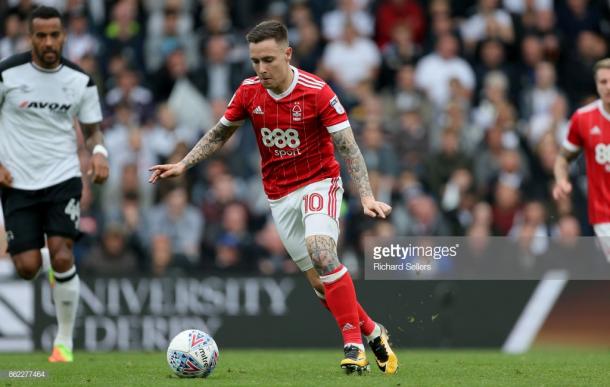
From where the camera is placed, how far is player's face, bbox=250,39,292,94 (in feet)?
30.9

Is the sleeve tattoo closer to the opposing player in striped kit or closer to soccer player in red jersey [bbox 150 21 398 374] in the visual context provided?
soccer player in red jersey [bbox 150 21 398 374]

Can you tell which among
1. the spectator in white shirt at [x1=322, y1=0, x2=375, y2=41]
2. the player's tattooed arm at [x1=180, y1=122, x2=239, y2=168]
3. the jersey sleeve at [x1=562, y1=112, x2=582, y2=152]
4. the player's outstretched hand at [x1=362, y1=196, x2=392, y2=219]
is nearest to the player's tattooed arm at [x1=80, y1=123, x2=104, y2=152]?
the player's tattooed arm at [x1=180, y1=122, x2=239, y2=168]

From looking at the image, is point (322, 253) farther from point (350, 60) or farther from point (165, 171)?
point (350, 60)

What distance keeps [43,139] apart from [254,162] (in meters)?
6.61

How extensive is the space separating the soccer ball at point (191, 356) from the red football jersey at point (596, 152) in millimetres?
4544

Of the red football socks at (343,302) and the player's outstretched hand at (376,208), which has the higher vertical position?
the player's outstretched hand at (376,208)

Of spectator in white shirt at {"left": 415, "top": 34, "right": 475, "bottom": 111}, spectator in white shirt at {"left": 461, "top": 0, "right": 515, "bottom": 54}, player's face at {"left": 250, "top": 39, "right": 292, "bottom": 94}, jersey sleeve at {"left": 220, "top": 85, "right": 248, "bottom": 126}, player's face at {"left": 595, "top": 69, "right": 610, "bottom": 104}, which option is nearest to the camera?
player's face at {"left": 250, "top": 39, "right": 292, "bottom": 94}

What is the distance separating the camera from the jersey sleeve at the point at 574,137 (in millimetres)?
12328

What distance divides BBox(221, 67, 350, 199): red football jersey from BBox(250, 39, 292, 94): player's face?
6.7 inches

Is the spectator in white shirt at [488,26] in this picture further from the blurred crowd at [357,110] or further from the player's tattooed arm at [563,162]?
the player's tattooed arm at [563,162]

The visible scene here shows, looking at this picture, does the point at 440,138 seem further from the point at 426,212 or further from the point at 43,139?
the point at 43,139

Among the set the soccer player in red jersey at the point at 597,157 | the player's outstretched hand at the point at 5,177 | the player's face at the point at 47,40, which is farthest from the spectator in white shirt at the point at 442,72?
the player's outstretched hand at the point at 5,177

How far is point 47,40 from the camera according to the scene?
35.9 ft

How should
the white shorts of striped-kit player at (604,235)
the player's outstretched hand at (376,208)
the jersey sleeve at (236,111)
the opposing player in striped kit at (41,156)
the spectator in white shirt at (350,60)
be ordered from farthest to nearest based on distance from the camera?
1. the spectator in white shirt at (350,60)
2. the white shorts of striped-kit player at (604,235)
3. the opposing player in striped kit at (41,156)
4. the jersey sleeve at (236,111)
5. the player's outstretched hand at (376,208)
